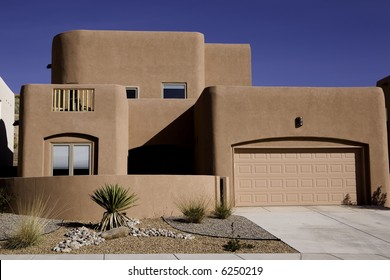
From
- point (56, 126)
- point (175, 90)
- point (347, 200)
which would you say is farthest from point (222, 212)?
point (175, 90)

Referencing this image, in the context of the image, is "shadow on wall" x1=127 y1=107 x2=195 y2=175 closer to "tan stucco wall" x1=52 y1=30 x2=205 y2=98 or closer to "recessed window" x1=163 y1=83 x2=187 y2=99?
"tan stucco wall" x1=52 y1=30 x2=205 y2=98

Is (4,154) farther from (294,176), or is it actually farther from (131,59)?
(294,176)

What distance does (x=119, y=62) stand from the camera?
79.6 feet

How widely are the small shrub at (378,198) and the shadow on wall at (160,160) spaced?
871cm

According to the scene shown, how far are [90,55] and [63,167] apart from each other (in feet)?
26.4

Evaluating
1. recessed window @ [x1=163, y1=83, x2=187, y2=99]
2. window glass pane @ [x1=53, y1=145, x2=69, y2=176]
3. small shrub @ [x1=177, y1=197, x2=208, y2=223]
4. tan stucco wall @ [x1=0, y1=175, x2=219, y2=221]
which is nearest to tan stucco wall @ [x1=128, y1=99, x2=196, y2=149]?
recessed window @ [x1=163, y1=83, x2=187, y2=99]

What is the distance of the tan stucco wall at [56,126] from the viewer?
18.2 m

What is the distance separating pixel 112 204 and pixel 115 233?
4.16 feet

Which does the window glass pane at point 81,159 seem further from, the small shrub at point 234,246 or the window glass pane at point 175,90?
the small shrub at point 234,246

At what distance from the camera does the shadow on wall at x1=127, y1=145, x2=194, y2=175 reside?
75.6 ft

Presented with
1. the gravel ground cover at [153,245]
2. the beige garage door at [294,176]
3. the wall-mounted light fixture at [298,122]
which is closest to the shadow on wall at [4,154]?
the gravel ground cover at [153,245]

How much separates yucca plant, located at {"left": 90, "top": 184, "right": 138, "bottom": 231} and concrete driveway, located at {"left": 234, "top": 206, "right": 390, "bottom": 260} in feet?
13.6

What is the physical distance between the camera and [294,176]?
18375 millimetres
